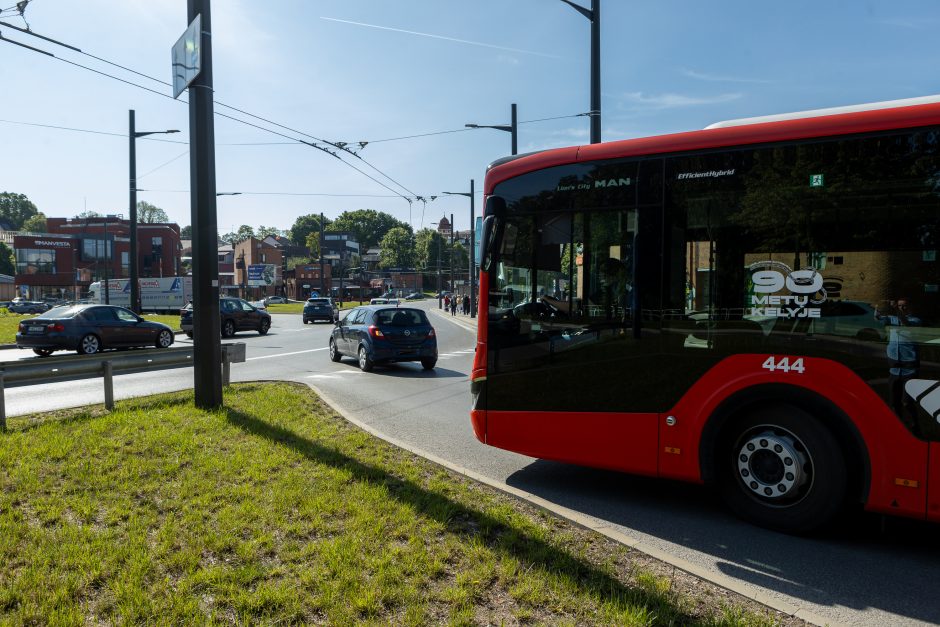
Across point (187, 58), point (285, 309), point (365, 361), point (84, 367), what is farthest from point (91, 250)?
point (187, 58)

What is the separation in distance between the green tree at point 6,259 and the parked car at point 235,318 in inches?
4386

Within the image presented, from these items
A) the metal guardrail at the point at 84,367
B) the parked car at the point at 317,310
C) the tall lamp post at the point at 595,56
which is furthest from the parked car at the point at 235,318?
the tall lamp post at the point at 595,56

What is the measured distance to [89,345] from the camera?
16719mm

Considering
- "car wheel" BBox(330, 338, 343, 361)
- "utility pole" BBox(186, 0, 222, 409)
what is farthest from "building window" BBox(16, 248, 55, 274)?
"utility pole" BBox(186, 0, 222, 409)

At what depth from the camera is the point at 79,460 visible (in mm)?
5418

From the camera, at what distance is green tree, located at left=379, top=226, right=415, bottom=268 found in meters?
146

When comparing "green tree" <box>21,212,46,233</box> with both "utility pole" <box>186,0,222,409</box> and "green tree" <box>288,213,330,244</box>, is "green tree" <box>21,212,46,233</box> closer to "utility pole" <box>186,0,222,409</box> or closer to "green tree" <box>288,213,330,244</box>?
"green tree" <box>288,213,330,244</box>

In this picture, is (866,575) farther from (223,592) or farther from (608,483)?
(223,592)

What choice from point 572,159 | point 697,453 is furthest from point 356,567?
point 572,159

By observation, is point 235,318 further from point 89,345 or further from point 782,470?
point 782,470

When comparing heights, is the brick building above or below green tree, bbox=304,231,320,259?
below

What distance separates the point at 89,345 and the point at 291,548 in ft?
52.3

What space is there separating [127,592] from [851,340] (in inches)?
175

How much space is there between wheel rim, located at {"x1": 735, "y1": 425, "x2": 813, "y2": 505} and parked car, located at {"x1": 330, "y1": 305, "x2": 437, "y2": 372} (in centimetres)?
986
